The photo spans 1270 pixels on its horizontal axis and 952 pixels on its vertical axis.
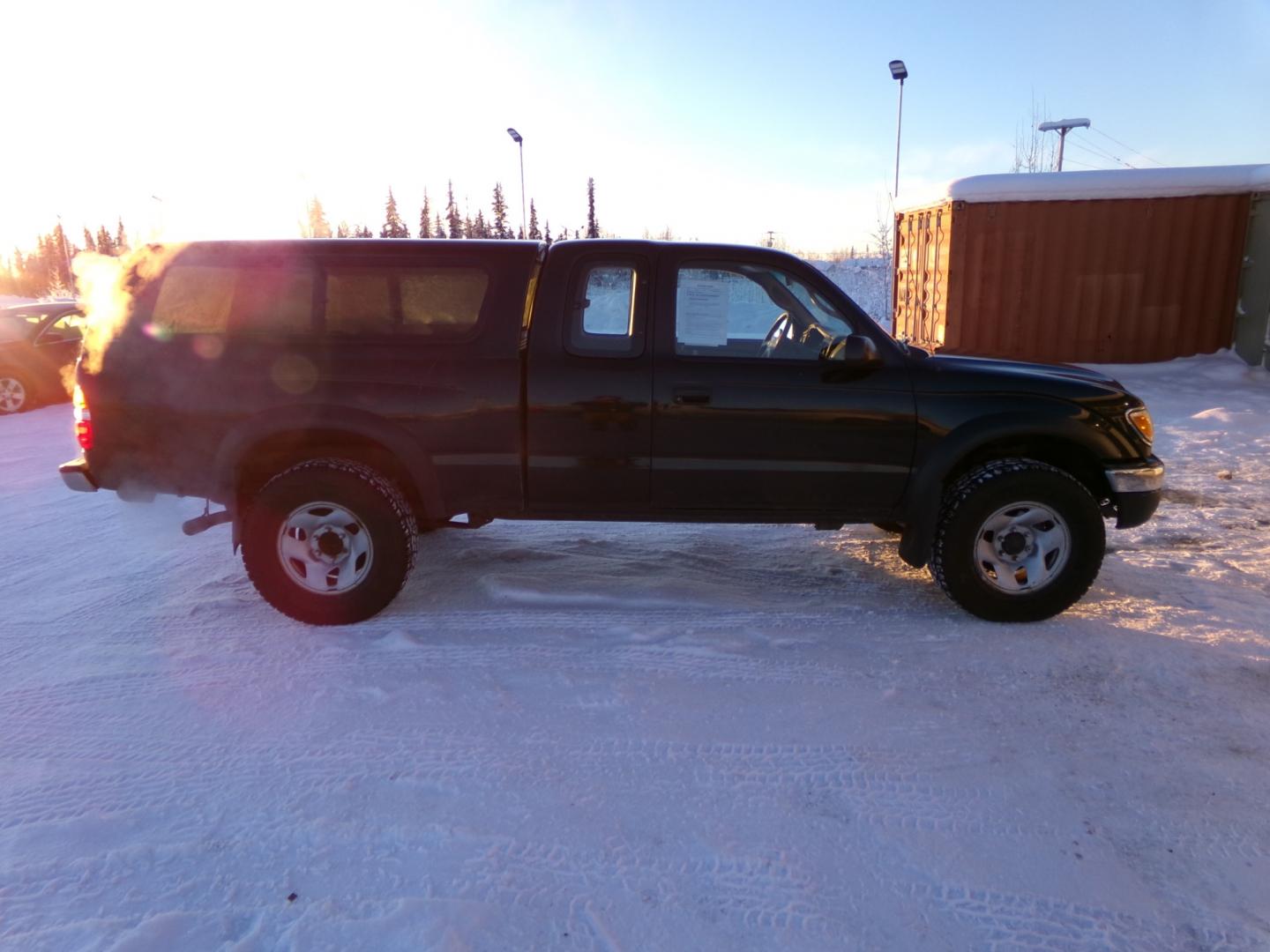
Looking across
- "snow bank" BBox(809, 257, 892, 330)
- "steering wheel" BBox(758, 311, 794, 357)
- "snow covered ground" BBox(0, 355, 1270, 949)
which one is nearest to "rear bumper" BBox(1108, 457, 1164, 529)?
"snow covered ground" BBox(0, 355, 1270, 949)

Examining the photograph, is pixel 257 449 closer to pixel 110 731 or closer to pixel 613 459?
pixel 110 731

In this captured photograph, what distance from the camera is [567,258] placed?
14.0ft

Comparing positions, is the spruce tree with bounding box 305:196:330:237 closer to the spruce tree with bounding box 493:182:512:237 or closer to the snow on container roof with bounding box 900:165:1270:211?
the spruce tree with bounding box 493:182:512:237

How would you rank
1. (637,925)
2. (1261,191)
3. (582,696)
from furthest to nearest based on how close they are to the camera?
(1261,191) < (582,696) < (637,925)

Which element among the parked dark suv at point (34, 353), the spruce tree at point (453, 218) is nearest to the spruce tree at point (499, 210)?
the spruce tree at point (453, 218)

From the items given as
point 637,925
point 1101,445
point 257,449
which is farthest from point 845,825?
point 257,449

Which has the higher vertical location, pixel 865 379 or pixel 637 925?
pixel 865 379

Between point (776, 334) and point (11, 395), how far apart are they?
11366mm

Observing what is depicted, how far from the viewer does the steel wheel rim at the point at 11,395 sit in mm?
11086

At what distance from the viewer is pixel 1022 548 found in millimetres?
4234

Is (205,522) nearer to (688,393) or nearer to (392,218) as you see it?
(688,393)

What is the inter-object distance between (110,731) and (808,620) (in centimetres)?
316

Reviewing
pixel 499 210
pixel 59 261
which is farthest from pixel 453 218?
pixel 59 261

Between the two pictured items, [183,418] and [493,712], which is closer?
[493,712]
